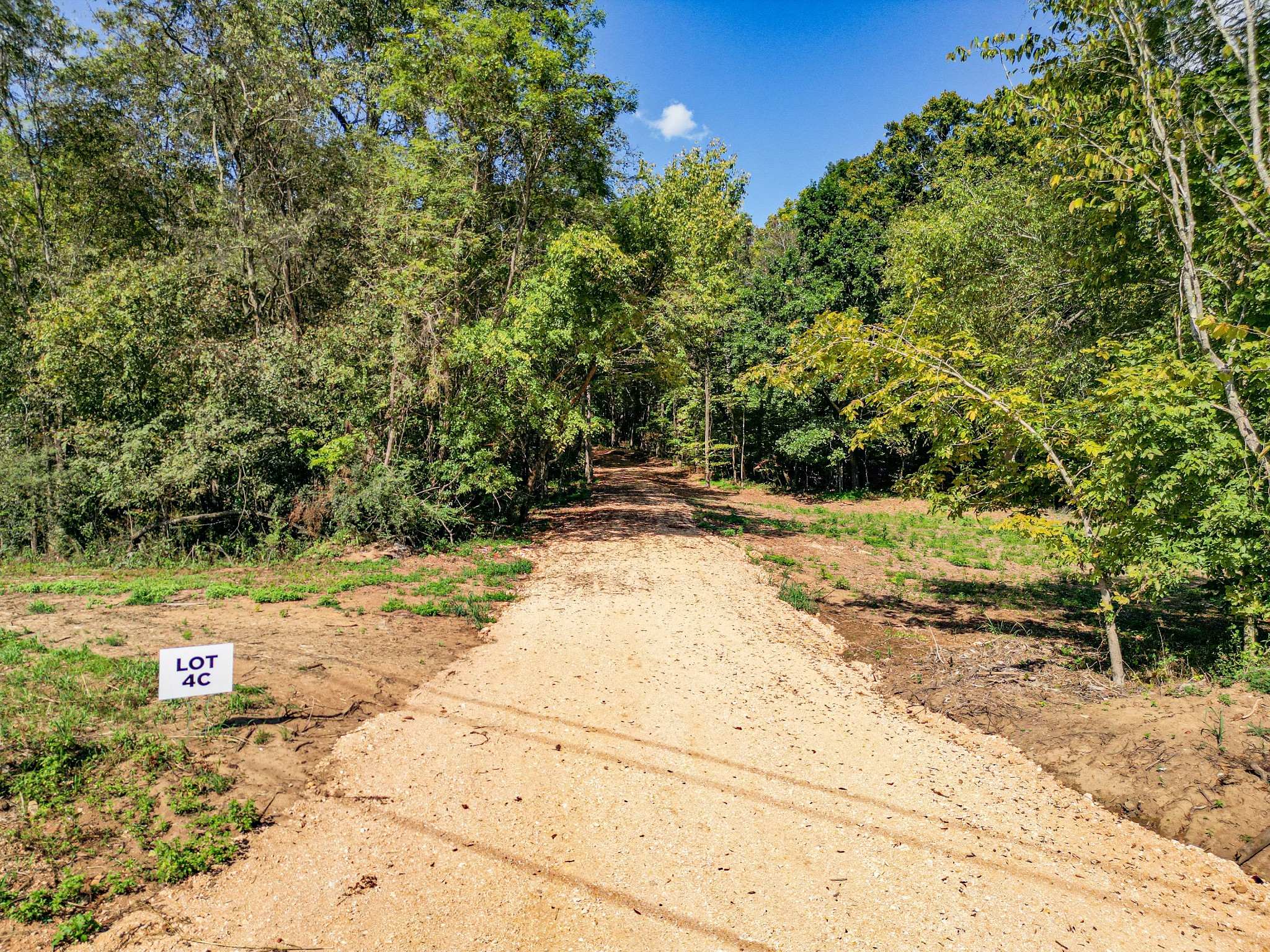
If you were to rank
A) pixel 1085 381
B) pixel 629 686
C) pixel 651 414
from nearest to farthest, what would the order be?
pixel 629 686
pixel 1085 381
pixel 651 414

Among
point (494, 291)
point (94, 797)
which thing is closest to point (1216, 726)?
point (94, 797)

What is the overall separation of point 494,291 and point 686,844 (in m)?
14.7

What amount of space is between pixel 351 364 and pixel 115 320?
4.51 m

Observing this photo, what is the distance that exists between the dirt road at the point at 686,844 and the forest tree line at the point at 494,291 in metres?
3.10

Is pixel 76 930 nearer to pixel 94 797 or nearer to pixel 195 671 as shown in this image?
pixel 94 797

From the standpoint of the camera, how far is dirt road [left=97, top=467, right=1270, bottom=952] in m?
3.66

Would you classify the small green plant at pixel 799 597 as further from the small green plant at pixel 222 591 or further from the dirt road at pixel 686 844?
the small green plant at pixel 222 591

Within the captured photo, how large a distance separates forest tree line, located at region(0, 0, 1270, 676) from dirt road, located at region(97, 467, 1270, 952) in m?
3.10

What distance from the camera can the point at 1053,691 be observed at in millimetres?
6848

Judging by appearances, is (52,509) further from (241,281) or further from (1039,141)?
(1039,141)

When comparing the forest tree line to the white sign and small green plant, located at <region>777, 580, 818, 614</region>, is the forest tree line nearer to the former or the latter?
small green plant, located at <region>777, 580, 818, 614</region>

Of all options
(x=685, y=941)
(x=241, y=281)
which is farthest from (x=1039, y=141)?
(x=241, y=281)

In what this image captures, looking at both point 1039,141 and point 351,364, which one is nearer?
point 1039,141

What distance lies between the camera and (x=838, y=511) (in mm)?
22625
